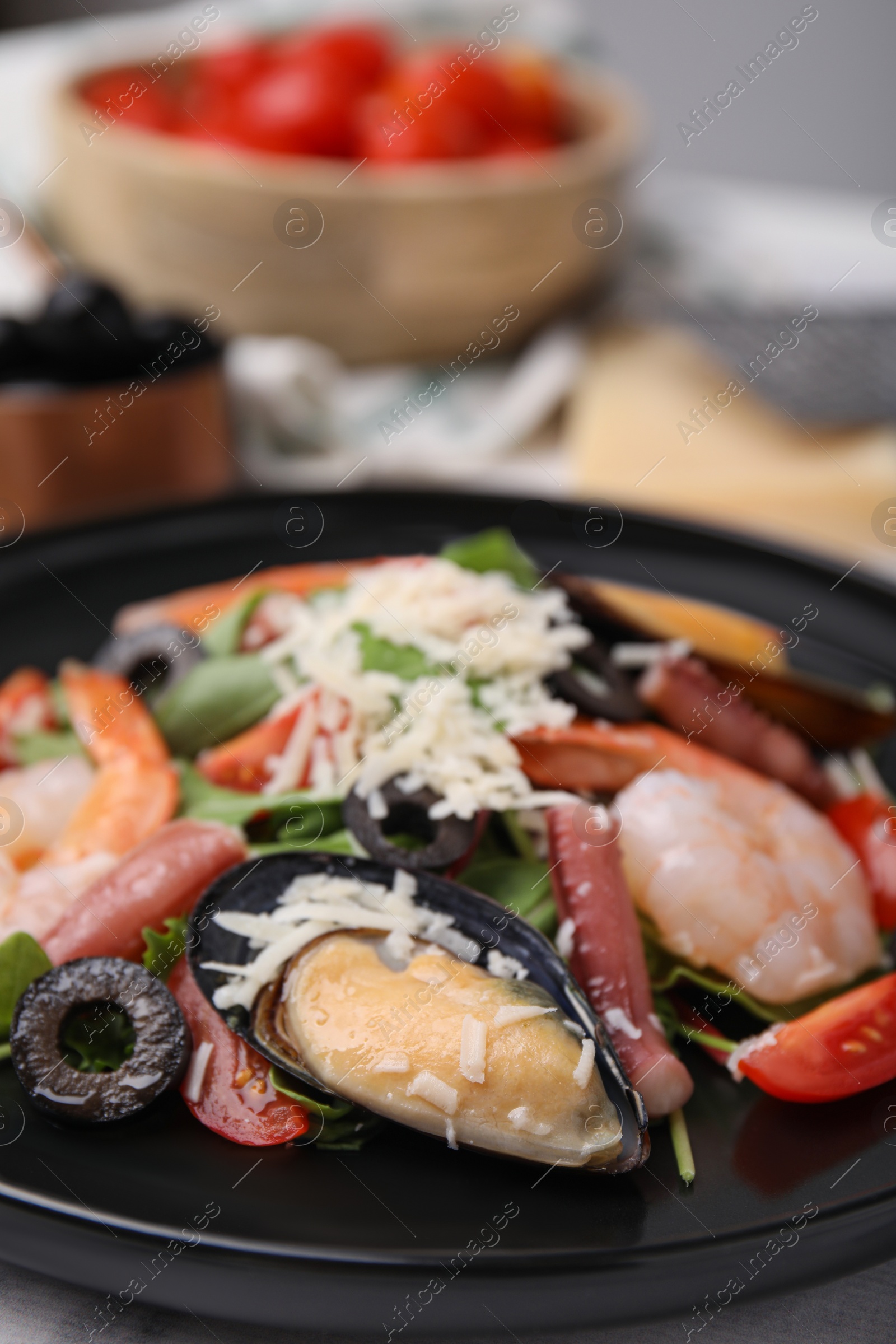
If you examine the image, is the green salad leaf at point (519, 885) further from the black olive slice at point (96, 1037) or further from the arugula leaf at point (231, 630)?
the arugula leaf at point (231, 630)

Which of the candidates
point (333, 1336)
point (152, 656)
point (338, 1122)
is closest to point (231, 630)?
point (152, 656)

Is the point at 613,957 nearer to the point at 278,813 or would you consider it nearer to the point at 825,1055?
the point at 825,1055

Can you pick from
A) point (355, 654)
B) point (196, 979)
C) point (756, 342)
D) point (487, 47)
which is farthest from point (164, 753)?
point (487, 47)

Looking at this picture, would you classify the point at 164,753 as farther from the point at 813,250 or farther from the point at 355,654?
the point at 813,250

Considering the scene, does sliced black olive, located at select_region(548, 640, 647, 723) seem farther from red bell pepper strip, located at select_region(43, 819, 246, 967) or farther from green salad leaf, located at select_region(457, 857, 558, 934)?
red bell pepper strip, located at select_region(43, 819, 246, 967)

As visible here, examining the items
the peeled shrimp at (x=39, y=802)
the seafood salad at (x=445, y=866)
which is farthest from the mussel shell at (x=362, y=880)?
the peeled shrimp at (x=39, y=802)

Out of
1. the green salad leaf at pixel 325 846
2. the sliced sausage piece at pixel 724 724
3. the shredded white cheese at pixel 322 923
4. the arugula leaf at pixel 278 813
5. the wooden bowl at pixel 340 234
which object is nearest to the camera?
the shredded white cheese at pixel 322 923

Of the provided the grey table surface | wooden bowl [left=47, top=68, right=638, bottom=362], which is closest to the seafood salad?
the grey table surface
